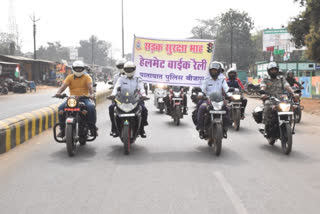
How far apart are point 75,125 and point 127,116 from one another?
947 mm

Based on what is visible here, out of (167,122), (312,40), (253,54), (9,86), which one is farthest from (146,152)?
(253,54)

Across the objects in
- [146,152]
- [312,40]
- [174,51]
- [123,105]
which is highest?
[312,40]

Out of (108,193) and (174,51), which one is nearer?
(108,193)

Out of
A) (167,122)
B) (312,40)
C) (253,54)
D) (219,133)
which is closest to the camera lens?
(219,133)

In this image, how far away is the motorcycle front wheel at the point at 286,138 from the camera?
290 inches

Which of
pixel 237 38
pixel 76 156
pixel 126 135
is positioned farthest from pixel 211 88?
pixel 237 38

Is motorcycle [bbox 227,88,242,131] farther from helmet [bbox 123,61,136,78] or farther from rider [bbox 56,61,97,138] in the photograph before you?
rider [bbox 56,61,97,138]

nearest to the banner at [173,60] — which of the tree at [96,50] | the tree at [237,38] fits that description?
the tree at [237,38]

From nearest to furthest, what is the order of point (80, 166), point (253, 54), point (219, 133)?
1. point (80, 166)
2. point (219, 133)
3. point (253, 54)

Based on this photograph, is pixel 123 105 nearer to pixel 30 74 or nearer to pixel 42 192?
pixel 42 192

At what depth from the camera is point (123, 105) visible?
7.75 metres

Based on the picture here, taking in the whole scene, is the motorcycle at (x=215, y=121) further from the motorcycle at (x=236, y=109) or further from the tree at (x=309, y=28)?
the tree at (x=309, y=28)

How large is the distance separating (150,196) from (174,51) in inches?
246

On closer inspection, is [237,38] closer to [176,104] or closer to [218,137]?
[176,104]
